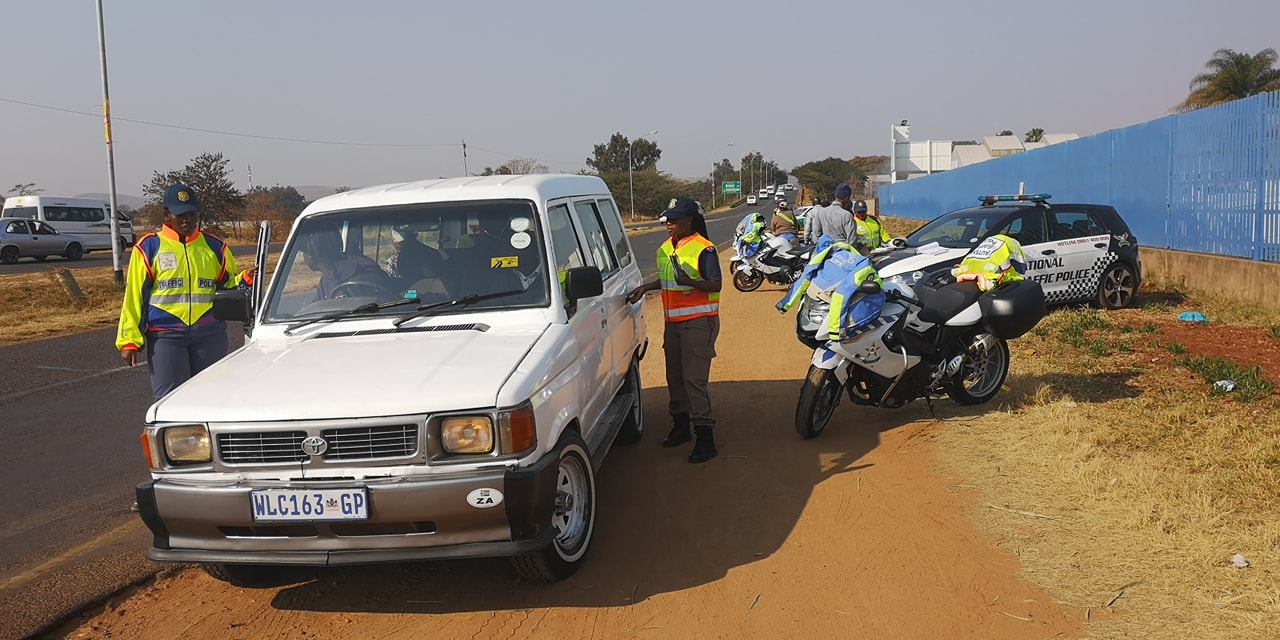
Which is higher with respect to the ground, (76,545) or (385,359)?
(385,359)

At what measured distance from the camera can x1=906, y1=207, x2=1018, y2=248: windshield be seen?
1133 centimetres

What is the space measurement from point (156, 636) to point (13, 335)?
1234 cm

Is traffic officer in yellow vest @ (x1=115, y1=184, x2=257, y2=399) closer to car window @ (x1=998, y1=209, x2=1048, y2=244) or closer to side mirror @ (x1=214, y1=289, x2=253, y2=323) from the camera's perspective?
side mirror @ (x1=214, y1=289, x2=253, y2=323)

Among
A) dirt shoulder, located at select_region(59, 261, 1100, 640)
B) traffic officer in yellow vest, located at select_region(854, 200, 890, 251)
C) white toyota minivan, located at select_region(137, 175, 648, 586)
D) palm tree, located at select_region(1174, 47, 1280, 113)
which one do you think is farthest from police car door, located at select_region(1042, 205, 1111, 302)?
palm tree, located at select_region(1174, 47, 1280, 113)

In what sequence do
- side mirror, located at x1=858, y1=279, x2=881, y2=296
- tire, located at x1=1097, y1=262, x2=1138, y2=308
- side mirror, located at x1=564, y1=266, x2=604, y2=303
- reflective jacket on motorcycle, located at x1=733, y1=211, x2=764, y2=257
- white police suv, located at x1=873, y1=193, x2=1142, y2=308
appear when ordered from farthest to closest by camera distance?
reflective jacket on motorcycle, located at x1=733, y1=211, x2=764, y2=257 < tire, located at x1=1097, y1=262, x2=1138, y2=308 < white police suv, located at x1=873, y1=193, x2=1142, y2=308 < side mirror, located at x1=858, y1=279, x2=881, y2=296 < side mirror, located at x1=564, y1=266, x2=604, y2=303

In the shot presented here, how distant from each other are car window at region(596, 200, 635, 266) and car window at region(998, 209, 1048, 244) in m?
6.06

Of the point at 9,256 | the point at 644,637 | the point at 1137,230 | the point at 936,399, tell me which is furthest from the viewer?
the point at 9,256

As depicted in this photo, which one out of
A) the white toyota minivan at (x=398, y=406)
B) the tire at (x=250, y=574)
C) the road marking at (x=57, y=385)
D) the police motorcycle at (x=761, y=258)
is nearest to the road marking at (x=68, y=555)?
the tire at (x=250, y=574)

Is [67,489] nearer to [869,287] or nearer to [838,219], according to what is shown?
[869,287]

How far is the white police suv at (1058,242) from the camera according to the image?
37.7ft

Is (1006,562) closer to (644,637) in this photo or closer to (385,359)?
(644,637)

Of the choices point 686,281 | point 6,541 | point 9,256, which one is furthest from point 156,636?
point 9,256

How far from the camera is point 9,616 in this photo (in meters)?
4.18

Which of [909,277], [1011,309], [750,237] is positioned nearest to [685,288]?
[1011,309]
